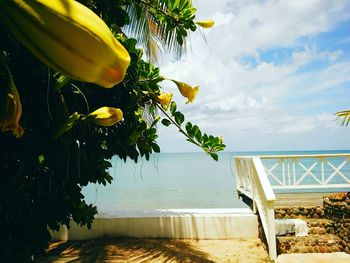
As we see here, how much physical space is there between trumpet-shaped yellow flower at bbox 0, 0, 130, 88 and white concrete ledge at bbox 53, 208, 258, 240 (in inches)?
203

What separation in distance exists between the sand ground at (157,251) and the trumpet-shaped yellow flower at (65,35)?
425 centimetres

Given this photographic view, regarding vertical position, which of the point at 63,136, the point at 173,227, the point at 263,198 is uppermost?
the point at 63,136

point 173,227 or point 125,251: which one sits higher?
point 173,227

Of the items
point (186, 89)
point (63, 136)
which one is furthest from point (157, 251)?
point (186, 89)

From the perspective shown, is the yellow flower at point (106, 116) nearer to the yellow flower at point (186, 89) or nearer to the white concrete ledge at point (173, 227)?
the yellow flower at point (186, 89)

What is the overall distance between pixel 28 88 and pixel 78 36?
1208mm

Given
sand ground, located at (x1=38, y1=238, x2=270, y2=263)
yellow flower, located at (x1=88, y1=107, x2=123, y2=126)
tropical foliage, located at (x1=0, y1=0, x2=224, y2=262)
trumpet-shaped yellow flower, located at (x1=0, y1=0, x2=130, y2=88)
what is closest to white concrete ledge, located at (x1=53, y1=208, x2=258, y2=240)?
sand ground, located at (x1=38, y1=238, x2=270, y2=263)

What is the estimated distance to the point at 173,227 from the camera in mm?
5273

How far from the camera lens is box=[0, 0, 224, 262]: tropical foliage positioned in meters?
1.35

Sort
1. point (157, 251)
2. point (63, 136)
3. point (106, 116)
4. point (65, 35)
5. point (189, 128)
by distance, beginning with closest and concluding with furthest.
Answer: point (65, 35)
point (106, 116)
point (63, 136)
point (189, 128)
point (157, 251)

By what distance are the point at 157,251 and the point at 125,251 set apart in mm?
447

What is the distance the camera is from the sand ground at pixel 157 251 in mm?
4367

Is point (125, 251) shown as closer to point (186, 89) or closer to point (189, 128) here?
point (189, 128)

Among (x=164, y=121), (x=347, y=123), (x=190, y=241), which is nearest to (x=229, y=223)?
(x=190, y=241)
